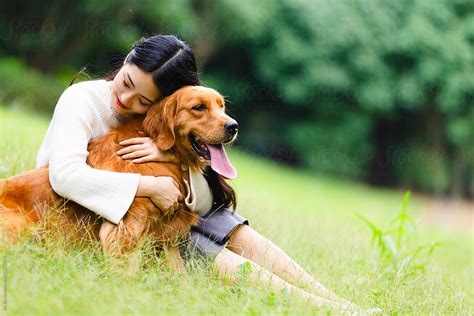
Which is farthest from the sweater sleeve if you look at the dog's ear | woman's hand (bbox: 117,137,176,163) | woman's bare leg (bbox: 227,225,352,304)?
woman's bare leg (bbox: 227,225,352,304)

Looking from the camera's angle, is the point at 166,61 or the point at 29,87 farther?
the point at 29,87

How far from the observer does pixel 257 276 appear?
3256 mm

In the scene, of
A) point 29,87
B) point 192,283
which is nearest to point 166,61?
point 192,283

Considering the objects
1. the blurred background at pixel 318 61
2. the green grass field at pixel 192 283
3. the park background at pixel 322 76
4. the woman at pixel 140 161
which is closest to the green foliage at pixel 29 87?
the park background at pixel 322 76

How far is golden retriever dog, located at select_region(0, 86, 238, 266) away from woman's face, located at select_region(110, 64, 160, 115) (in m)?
0.07

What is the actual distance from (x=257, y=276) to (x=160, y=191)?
2.14 ft

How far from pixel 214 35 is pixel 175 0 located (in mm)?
Result: 2171

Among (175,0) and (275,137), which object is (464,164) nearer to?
(275,137)

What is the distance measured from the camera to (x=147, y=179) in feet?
10.5

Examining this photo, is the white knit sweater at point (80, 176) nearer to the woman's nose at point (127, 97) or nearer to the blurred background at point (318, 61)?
the woman's nose at point (127, 97)

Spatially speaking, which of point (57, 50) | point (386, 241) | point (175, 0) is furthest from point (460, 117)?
point (386, 241)

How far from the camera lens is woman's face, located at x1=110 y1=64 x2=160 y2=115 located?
336 cm

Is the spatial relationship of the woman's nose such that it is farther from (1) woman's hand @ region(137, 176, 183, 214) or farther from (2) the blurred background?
(2) the blurred background

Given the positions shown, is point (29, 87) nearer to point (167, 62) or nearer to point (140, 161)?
point (167, 62)
